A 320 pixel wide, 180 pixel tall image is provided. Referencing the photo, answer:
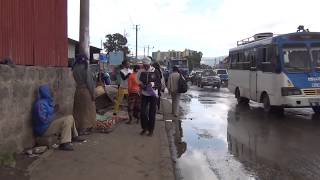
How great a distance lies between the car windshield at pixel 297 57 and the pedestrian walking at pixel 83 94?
8418 millimetres

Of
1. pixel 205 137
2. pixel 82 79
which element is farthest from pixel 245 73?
pixel 82 79

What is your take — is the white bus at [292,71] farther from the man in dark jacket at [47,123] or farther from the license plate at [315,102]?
the man in dark jacket at [47,123]

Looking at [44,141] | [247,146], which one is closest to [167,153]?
[44,141]

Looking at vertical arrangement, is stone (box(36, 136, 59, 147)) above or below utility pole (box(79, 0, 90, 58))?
below

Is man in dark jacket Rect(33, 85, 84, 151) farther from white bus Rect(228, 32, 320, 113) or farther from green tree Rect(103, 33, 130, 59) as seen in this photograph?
green tree Rect(103, 33, 130, 59)

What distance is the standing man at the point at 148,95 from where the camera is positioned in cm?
1259

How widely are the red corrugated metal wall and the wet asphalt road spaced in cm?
343

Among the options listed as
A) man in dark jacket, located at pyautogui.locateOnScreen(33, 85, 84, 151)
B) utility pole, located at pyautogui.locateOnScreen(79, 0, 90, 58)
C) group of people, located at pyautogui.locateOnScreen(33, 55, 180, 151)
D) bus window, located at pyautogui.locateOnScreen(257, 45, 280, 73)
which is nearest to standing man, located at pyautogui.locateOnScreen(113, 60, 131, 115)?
utility pole, located at pyautogui.locateOnScreen(79, 0, 90, 58)

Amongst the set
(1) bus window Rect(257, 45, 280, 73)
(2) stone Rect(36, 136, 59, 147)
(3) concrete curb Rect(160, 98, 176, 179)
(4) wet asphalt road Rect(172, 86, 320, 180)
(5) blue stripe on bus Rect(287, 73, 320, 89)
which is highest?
(1) bus window Rect(257, 45, 280, 73)

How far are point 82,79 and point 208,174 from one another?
4.00 meters

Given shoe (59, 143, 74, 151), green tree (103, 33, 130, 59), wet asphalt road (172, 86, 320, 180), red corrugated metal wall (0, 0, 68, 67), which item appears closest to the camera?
red corrugated metal wall (0, 0, 68, 67)

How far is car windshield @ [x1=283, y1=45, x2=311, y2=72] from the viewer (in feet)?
59.5

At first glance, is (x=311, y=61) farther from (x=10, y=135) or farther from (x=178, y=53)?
(x=178, y=53)

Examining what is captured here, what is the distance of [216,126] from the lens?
1612cm
